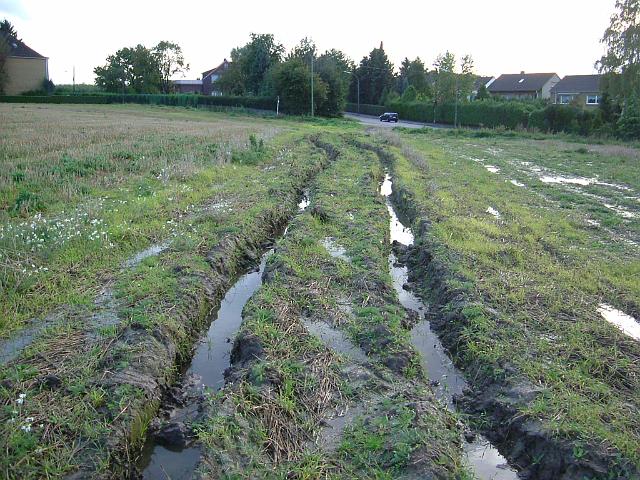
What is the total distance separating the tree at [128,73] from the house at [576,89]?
6055 centimetres

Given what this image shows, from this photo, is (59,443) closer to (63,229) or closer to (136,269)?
(136,269)

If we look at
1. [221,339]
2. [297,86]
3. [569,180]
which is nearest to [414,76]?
[297,86]

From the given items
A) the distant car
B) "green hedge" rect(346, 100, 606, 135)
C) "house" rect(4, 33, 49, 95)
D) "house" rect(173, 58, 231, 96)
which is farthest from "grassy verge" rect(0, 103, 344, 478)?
"house" rect(173, 58, 231, 96)

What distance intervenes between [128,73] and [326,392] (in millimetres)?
87722

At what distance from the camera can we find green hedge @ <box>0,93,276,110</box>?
63438 mm

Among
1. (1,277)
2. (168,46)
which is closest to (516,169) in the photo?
(1,277)

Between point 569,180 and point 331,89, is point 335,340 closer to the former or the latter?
point 569,180

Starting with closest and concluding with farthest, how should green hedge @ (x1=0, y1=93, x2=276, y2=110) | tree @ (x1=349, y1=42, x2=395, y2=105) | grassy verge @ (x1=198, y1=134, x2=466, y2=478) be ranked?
1. grassy verge @ (x1=198, y1=134, x2=466, y2=478)
2. green hedge @ (x1=0, y1=93, x2=276, y2=110)
3. tree @ (x1=349, y1=42, x2=395, y2=105)

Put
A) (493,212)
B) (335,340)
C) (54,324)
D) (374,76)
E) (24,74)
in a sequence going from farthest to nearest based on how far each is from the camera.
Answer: (374,76) < (24,74) < (493,212) < (335,340) < (54,324)

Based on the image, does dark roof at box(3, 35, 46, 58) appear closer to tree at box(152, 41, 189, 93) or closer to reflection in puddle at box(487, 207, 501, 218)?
tree at box(152, 41, 189, 93)

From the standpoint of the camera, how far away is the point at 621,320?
721 cm

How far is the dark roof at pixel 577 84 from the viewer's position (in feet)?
222

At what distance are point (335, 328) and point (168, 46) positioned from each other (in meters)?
93.8

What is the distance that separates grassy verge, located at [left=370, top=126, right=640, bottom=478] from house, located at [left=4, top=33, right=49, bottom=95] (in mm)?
73445
